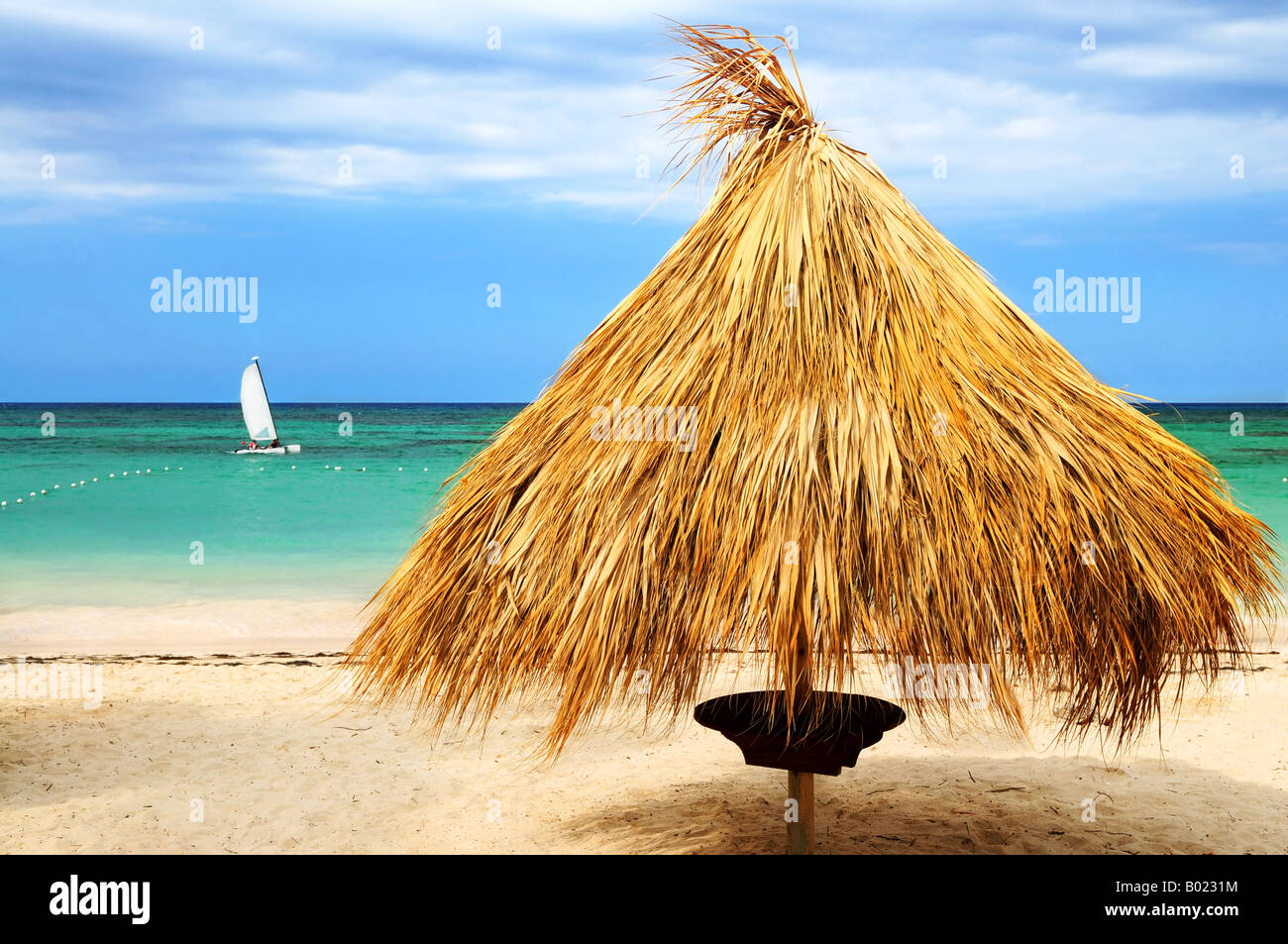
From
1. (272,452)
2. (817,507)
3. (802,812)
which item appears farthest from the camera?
(272,452)

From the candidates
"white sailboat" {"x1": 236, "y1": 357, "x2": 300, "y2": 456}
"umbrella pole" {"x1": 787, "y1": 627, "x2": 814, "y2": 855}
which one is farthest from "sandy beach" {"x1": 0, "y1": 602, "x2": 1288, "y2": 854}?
"white sailboat" {"x1": 236, "y1": 357, "x2": 300, "y2": 456}

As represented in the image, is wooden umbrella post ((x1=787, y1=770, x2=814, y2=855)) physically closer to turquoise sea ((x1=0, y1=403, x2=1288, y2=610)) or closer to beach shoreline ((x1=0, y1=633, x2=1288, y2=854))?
beach shoreline ((x1=0, y1=633, x2=1288, y2=854))

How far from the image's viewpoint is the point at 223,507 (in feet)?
73.2

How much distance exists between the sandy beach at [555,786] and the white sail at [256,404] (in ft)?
74.8

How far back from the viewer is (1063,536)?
2.99 m

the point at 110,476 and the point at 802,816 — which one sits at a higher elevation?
the point at 110,476

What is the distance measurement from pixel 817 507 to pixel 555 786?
3.00 m

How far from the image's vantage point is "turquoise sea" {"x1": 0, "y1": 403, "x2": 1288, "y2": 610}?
13.2 metres

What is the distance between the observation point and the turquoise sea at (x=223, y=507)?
13203mm

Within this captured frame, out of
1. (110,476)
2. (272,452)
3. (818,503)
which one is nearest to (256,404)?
(110,476)

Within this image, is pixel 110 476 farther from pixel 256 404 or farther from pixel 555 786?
pixel 555 786

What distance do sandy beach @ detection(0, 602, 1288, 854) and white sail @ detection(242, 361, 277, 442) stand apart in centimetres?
2280

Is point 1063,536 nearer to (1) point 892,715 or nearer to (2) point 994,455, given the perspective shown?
(2) point 994,455
